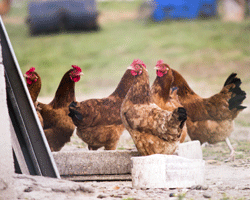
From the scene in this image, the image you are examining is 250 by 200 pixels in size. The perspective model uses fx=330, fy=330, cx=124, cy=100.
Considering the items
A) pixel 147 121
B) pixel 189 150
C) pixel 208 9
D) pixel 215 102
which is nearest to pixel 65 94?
pixel 147 121

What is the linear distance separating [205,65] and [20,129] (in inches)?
402

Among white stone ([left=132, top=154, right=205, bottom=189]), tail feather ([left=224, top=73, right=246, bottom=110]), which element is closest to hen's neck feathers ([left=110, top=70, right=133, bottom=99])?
white stone ([left=132, top=154, right=205, bottom=189])

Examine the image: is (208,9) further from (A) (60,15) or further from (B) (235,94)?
(B) (235,94)

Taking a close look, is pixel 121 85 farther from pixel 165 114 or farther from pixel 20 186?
pixel 20 186

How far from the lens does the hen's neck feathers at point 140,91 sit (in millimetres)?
3188

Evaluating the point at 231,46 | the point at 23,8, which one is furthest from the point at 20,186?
the point at 23,8

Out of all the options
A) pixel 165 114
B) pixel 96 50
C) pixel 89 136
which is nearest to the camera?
pixel 165 114

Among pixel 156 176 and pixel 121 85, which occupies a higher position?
pixel 121 85

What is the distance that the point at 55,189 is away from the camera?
7.84 feet

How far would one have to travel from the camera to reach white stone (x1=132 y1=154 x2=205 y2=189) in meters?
2.84

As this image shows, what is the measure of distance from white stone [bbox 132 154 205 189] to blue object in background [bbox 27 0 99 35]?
42.2ft

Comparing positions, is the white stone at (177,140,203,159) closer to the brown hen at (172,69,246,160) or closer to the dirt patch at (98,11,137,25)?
the brown hen at (172,69,246,160)

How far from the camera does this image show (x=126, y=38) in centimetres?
1462

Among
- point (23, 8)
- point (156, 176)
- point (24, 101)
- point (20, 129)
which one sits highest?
point (23, 8)
